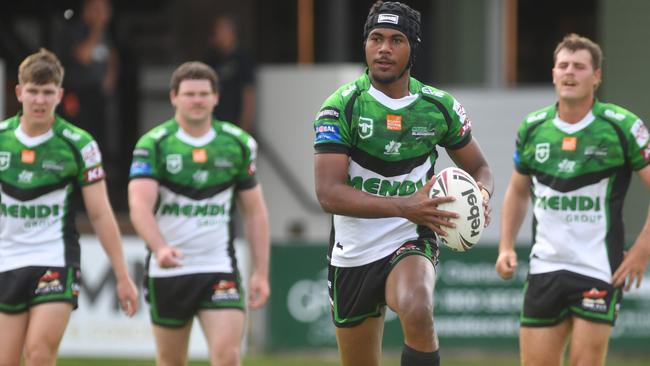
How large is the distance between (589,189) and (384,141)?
5.39 feet

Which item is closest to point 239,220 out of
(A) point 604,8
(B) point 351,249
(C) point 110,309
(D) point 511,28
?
(C) point 110,309

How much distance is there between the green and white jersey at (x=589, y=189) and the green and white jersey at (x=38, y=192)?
2748mm

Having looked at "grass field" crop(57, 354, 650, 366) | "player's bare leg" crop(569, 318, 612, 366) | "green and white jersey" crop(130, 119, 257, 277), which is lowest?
"grass field" crop(57, 354, 650, 366)

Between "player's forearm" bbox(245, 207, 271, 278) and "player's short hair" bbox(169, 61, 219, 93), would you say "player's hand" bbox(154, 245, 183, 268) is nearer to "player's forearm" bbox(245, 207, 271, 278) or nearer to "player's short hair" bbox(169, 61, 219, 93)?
"player's forearm" bbox(245, 207, 271, 278)

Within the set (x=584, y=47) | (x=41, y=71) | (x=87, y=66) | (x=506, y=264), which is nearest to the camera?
(x=41, y=71)

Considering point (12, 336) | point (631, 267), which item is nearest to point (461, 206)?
point (631, 267)

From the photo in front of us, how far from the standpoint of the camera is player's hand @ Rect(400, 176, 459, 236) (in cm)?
670

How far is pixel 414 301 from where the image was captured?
6.73m

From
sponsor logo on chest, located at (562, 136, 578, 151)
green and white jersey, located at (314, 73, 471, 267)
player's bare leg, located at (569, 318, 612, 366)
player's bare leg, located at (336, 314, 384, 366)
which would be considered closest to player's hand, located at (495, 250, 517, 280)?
player's bare leg, located at (569, 318, 612, 366)

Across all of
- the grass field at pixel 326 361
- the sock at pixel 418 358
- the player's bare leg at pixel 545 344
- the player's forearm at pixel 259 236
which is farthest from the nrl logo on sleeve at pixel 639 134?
the grass field at pixel 326 361

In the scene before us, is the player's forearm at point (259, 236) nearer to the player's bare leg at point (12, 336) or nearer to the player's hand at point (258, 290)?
the player's hand at point (258, 290)

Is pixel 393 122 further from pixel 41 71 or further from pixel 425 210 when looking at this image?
pixel 41 71

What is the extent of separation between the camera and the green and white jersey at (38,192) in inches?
321

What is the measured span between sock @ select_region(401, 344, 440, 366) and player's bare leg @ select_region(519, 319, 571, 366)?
1494mm
